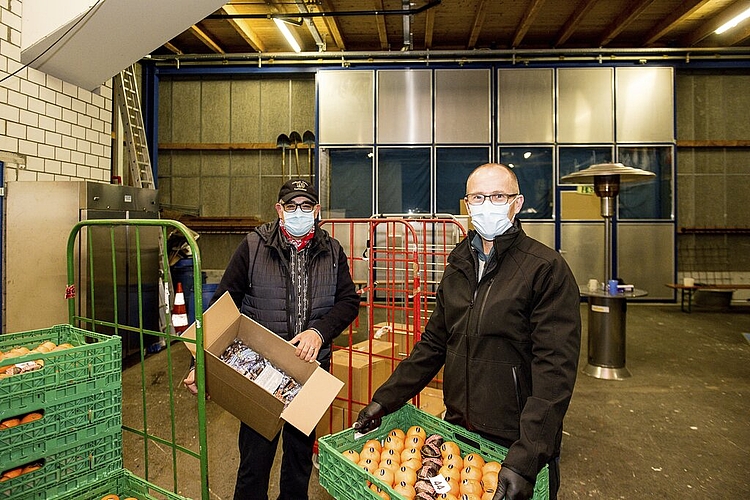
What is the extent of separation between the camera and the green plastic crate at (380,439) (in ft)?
3.37

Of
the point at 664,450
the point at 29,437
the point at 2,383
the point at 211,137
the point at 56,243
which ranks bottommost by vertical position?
the point at 664,450

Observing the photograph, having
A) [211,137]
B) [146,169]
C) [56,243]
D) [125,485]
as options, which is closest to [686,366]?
[125,485]

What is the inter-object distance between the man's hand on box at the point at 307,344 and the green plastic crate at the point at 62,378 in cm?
62

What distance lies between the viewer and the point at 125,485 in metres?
1.40

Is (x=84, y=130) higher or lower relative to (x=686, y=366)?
higher

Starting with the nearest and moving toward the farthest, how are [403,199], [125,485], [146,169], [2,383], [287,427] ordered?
[2,383], [125,485], [287,427], [146,169], [403,199]

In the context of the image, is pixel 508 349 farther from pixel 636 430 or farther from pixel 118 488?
pixel 636 430

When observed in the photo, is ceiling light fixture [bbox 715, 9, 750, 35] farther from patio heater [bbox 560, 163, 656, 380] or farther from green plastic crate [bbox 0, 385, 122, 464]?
green plastic crate [bbox 0, 385, 122, 464]

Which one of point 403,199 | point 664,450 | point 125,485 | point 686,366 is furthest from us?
point 403,199

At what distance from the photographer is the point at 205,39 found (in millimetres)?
6777

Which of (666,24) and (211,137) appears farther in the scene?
(211,137)

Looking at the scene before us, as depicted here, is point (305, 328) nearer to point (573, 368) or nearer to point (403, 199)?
point (573, 368)

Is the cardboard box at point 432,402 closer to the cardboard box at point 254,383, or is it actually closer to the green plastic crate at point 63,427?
the cardboard box at point 254,383

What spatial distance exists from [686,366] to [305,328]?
13.6ft
